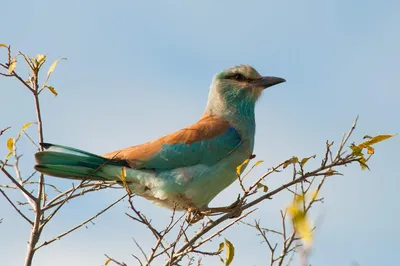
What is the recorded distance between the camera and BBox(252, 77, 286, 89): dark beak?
7.50 metres

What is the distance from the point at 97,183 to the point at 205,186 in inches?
39.4

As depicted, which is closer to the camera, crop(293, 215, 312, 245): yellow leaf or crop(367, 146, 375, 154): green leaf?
crop(293, 215, 312, 245): yellow leaf

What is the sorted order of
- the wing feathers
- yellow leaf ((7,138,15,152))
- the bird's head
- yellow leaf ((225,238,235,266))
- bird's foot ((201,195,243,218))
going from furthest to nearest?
the bird's head < the wing feathers < yellow leaf ((7,138,15,152)) < bird's foot ((201,195,243,218)) < yellow leaf ((225,238,235,266))

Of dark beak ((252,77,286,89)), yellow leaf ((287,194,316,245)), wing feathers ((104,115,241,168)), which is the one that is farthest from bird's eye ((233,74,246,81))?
yellow leaf ((287,194,316,245))

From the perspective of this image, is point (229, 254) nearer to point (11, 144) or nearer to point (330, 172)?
point (330, 172)

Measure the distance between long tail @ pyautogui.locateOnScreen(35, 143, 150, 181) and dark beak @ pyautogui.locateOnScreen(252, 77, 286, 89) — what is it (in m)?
1.94

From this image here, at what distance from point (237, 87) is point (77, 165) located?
223 cm

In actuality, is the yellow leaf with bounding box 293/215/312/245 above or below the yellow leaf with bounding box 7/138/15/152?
below

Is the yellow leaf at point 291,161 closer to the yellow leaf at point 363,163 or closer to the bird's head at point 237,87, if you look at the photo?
the yellow leaf at point 363,163

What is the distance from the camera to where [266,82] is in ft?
24.7

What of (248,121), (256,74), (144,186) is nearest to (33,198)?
(144,186)

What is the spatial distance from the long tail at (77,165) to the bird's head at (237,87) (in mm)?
1527

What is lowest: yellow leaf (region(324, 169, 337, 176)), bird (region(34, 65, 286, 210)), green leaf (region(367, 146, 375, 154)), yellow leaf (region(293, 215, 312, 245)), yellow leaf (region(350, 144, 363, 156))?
yellow leaf (region(293, 215, 312, 245))

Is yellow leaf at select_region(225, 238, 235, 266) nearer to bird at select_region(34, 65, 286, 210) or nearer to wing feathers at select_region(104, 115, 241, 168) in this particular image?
bird at select_region(34, 65, 286, 210)
